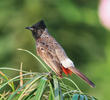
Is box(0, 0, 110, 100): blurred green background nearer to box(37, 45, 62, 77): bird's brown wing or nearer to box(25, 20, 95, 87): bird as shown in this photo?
box(25, 20, 95, 87): bird

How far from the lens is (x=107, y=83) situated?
6.21 metres

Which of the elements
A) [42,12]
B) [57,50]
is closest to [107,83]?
[42,12]

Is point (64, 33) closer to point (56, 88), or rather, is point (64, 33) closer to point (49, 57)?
point (49, 57)

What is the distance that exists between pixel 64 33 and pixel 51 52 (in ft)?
11.6

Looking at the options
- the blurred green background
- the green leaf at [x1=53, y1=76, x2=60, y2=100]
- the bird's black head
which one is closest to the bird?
the bird's black head

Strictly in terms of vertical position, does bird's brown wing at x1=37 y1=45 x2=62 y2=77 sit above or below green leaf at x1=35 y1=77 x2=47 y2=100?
above

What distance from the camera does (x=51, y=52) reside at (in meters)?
3.06

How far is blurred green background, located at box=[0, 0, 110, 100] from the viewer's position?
6266mm

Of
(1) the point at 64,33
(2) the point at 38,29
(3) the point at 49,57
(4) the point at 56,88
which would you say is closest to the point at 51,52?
(3) the point at 49,57

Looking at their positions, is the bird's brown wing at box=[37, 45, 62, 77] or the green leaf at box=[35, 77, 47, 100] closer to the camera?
the green leaf at box=[35, 77, 47, 100]

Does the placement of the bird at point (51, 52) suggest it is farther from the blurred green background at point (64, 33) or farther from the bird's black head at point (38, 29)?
the blurred green background at point (64, 33)

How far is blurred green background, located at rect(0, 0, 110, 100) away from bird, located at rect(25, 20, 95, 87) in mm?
2865

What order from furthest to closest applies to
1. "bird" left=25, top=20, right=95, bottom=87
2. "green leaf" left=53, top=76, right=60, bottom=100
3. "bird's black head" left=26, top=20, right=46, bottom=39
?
"bird's black head" left=26, top=20, right=46, bottom=39 < "bird" left=25, top=20, right=95, bottom=87 < "green leaf" left=53, top=76, right=60, bottom=100

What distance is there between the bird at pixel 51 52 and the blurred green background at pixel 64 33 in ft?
9.40
